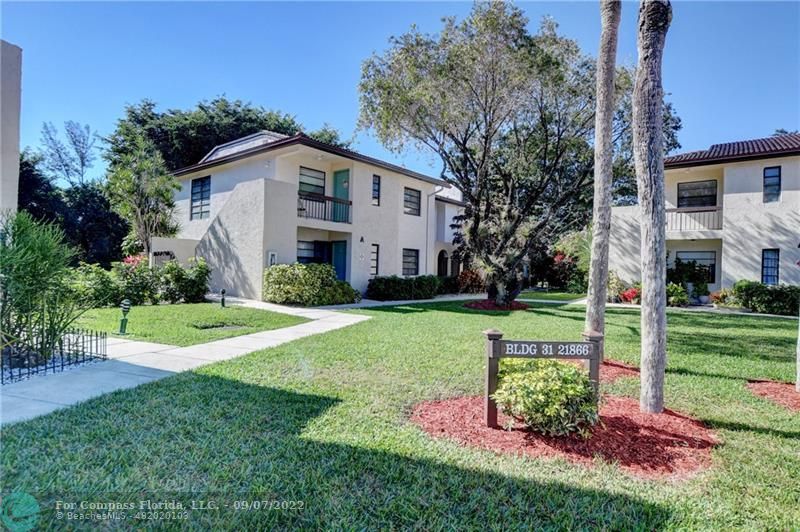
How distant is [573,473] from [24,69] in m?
9.56

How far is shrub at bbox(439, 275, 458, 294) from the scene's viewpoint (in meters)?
22.3

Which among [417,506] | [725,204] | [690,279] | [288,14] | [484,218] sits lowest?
[417,506]

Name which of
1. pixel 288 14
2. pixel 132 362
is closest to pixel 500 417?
pixel 132 362

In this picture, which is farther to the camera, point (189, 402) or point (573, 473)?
point (189, 402)

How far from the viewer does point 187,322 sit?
33.3 ft

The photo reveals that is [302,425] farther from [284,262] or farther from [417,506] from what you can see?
[284,262]

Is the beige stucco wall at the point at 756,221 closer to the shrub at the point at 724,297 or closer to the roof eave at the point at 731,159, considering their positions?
the roof eave at the point at 731,159

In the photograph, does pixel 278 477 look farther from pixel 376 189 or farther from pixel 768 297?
pixel 768 297

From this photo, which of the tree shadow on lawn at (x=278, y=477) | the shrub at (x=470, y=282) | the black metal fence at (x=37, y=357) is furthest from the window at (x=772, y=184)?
the black metal fence at (x=37, y=357)

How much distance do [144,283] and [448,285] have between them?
14561mm

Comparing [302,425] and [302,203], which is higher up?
[302,203]

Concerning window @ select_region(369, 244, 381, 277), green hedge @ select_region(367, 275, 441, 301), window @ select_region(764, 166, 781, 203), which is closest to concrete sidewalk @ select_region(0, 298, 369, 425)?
green hedge @ select_region(367, 275, 441, 301)

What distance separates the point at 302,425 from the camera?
4.13 meters

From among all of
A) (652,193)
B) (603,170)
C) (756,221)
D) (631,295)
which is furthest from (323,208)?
(756,221)
